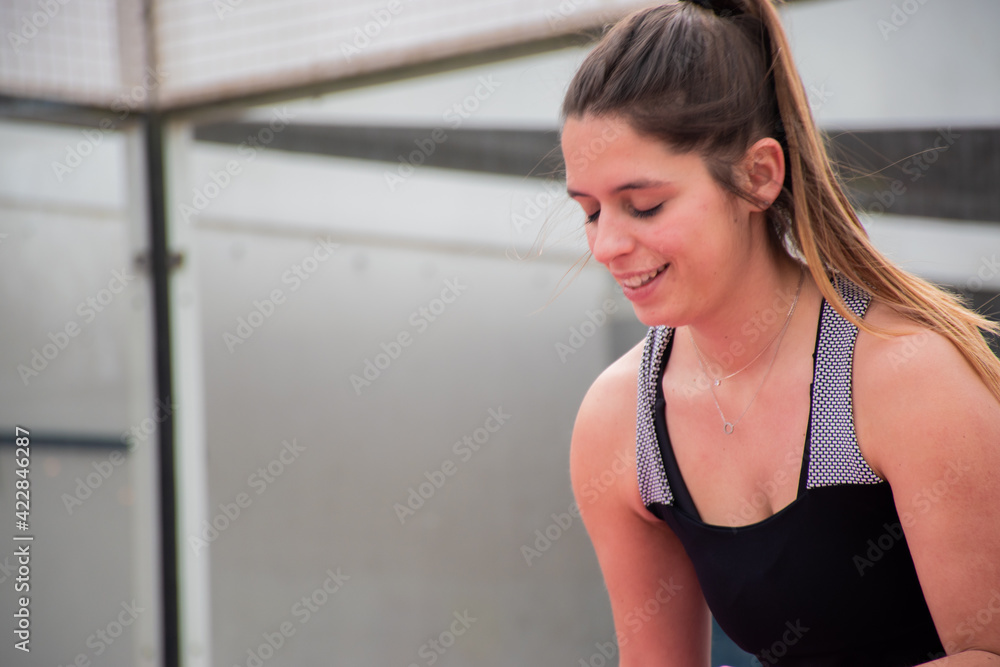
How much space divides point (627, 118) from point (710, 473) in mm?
420

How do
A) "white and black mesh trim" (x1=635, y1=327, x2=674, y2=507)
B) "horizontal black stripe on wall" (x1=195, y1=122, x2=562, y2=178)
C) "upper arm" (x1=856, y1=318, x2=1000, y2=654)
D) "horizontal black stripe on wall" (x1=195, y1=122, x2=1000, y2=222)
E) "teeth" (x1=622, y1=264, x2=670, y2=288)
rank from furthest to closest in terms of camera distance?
"horizontal black stripe on wall" (x1=195, y1=122, x2=562, y2=178), "horizontal black stripe on wall" (x1=195, y1=122, x2=1000, y2=222), "white and black mesh trim" (x1=635, y1=327, x2=674, y2=507), "teeth" (x1=622, y1=264, x2=670, y2=288), "upper arm" (x1=856, y1=318, x2=1000, y2=654)

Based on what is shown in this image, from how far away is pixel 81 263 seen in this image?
7.82 feet

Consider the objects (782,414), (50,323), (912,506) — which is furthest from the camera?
(50,323)

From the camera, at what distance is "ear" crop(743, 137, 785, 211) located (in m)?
0.94

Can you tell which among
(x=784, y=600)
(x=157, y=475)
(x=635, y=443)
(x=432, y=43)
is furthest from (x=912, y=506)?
(x=157, y=475)

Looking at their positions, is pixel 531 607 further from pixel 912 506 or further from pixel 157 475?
pixel 912 506

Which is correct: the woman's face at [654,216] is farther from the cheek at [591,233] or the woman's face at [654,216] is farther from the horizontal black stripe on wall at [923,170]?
the horizontal black stripe on wall at [923,170]

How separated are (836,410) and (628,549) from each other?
0.36 meters

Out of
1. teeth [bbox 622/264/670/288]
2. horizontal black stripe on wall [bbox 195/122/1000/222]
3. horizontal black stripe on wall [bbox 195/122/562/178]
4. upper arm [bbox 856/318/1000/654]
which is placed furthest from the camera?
horizontal black stripe on wall [bbox 195/122/562/178]

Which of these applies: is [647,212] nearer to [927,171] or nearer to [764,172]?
[764,172]

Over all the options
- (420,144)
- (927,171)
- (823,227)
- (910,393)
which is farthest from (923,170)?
(420,144)

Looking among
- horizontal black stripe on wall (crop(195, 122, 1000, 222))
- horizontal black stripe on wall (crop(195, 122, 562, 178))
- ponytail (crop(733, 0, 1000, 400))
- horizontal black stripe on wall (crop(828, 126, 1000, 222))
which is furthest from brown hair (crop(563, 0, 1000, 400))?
horizontal black stripe on wall (crop(195, 122, 562, 178))

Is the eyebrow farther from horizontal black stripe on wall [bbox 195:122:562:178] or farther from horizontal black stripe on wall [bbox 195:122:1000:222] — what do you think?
horizontal black stripe on wall [bbox 195:122:562:178]

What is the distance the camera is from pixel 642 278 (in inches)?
37.0
